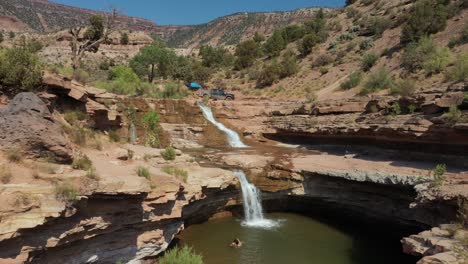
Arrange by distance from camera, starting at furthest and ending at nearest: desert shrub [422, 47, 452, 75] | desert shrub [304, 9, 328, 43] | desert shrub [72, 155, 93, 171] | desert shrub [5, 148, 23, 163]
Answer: desert shrub [304, 9, 328, 43], desert shrub [422, 47, 452, 75], desert shrub [72, 155, 93, 171], desert shrub [5, 148, 23, 163]

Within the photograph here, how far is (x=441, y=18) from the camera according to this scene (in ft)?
103

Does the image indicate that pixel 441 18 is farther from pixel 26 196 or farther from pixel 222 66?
pixel 26 196

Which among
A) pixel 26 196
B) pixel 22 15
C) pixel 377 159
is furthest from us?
pixel 22 15

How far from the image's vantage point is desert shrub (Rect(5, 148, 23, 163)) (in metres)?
8.09

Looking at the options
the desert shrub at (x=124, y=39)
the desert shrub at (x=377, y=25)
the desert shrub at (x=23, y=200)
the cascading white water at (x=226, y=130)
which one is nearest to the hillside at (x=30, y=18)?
the desert shrub at (x=124, y=39)

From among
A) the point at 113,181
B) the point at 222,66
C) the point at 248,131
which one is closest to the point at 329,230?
the point at 113,181

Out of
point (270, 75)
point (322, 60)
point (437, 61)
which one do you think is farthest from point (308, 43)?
point (437, 61)

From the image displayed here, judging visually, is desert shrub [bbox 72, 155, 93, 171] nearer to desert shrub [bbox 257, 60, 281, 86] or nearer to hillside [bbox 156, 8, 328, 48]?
desert shrub [bbox 257, 60, 281, 86]

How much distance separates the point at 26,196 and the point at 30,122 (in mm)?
2471

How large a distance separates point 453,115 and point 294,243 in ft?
23.8

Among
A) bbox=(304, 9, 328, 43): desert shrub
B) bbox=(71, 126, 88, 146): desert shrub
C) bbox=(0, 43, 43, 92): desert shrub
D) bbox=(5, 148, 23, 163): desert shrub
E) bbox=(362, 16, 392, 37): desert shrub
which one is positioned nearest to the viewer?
bbox=(5, 148, 23, 163): desert shrub

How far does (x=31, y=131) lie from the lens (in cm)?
862

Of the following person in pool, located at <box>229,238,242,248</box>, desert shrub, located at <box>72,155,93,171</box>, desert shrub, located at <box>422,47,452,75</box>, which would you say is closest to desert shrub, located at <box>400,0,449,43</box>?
desert shrub, located at <box>422,47,452,75</box>

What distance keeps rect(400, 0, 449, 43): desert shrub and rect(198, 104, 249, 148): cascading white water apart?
18.7 metres
